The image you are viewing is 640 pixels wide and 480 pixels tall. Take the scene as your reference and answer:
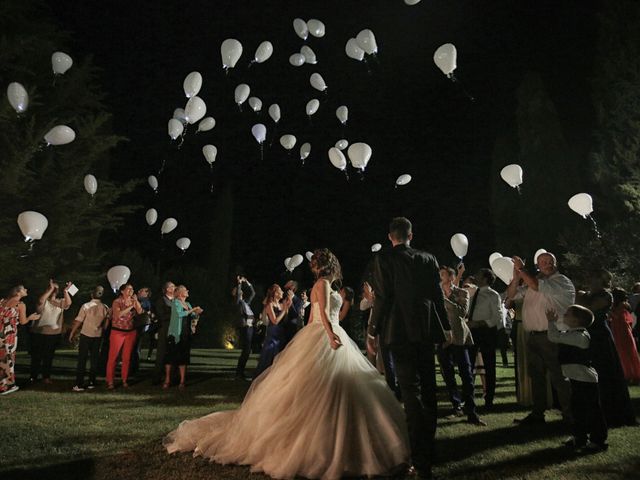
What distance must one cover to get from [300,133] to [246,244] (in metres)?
8.36

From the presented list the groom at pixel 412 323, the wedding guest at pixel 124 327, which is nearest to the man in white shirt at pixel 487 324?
the groom at pixel 412 323

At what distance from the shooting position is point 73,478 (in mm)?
4086

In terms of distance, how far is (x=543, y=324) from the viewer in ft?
18.5

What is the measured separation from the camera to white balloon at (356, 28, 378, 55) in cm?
1158

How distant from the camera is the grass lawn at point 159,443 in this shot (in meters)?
4.21

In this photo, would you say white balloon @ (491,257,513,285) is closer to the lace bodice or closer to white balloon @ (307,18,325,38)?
the lace bodice

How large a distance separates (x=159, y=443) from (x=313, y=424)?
187 cm

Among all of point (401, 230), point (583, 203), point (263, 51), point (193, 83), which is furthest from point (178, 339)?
point (583, 203)

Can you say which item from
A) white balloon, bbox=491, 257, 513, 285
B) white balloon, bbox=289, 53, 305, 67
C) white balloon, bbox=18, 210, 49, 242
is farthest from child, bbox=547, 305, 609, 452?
white balloon, bbox=18, 210, 49, 242

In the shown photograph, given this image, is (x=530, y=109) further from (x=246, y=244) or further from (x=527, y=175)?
(x=246, y=244)

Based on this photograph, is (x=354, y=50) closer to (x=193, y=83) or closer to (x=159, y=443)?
(x=193, y=83)

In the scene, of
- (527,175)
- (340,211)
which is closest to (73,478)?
(527,175)

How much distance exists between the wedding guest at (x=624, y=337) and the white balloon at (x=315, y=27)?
28.5ft

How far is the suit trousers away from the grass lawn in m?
0.34
